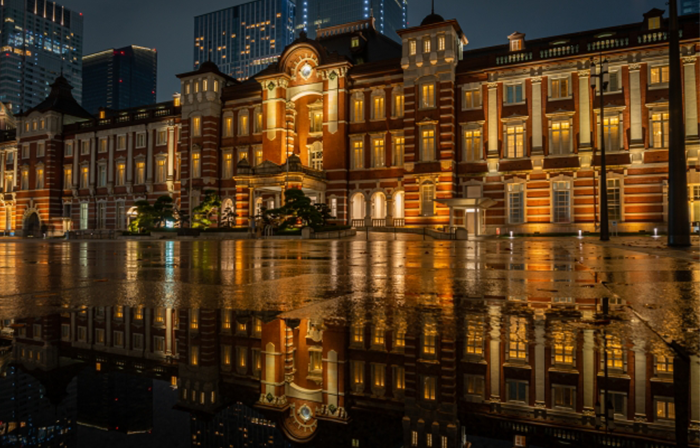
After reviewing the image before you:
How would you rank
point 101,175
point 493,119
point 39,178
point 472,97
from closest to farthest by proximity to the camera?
point 493,119 < point 472,97 < point 101,175 < point 39,178

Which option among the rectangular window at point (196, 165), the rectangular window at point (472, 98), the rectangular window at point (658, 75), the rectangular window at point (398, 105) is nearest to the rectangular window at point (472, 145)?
the rectangular window at point (472, 98)

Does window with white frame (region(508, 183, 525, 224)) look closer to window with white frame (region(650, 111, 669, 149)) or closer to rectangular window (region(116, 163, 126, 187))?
window with white frame (region(650, 111, 669, 149))

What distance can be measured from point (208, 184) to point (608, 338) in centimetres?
4162

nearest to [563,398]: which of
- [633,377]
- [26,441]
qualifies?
[633,377]

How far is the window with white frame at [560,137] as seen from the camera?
30938mm

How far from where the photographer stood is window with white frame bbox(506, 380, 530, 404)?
1.60 metres

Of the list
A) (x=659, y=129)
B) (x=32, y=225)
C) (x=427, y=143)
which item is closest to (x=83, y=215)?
(x=32, y=225)

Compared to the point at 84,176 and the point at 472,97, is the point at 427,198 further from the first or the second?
the point at 84,176

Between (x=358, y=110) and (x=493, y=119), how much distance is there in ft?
34.3

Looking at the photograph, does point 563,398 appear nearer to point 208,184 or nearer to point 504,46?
point 504,46

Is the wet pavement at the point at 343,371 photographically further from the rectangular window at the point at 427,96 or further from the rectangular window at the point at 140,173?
the rectangular window at the point at 140,173

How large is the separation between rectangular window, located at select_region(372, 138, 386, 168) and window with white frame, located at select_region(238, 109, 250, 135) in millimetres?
12156

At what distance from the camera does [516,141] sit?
3212cm

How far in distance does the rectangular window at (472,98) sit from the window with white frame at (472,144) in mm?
1520
